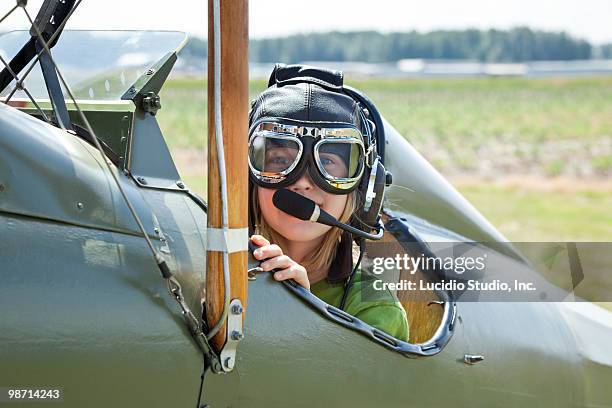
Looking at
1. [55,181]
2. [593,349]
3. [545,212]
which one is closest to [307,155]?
[55,181]

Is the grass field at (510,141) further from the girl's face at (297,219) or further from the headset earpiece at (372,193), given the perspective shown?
the girl's face at (297,219)

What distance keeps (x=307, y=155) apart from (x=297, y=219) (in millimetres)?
194

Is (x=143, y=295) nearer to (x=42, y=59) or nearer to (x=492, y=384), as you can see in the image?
(x=42, y=59)

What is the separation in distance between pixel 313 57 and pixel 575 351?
7796 centimetres

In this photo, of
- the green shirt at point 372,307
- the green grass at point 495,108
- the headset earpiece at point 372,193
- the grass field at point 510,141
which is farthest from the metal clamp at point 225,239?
the green grass at point 495,108

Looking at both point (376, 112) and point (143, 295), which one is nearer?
point (143, 295)

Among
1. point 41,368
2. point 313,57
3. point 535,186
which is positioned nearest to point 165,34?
point 41,368

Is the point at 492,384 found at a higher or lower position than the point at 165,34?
lower

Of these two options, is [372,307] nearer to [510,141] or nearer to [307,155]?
[307,155]

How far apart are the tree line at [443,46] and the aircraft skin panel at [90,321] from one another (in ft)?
243

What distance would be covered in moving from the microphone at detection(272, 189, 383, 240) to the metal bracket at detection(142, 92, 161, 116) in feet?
1.36

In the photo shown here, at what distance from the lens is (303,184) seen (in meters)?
2.44

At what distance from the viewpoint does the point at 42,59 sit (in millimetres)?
2135

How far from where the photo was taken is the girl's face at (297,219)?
2484 mm
